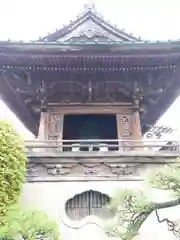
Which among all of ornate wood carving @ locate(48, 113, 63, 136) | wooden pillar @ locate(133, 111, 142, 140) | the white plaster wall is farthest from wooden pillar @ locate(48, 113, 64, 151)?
the white plaster wall

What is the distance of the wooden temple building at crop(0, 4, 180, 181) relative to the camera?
9414 millimetres

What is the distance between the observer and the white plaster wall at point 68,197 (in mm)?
8836

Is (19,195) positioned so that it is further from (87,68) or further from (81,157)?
(87,68)

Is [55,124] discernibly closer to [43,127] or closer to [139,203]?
[43,127]

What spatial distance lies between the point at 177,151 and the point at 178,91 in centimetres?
337

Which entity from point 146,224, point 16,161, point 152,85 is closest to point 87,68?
point 152,85

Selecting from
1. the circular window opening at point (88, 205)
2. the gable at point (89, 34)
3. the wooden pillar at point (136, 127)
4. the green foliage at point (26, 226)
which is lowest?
the green foliage at point (26, 226)

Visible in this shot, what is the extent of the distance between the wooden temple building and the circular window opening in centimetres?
41

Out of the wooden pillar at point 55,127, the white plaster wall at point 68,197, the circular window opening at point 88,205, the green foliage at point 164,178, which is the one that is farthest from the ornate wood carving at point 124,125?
the green foliage at point 164,178

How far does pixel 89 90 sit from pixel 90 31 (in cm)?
243

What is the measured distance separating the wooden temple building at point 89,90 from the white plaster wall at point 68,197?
0.20m

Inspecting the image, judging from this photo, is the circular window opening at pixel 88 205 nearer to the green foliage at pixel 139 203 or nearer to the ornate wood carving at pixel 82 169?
the ornate wood carving at pixel 82 169

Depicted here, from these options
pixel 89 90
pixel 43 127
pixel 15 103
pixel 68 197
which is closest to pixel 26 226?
pixel 68 197

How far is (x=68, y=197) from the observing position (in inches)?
359
